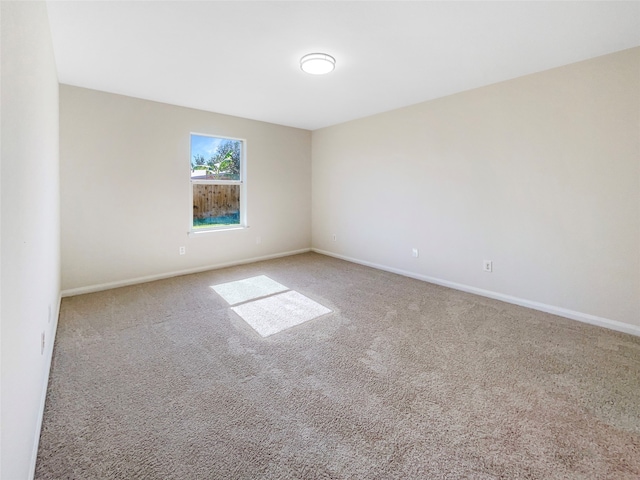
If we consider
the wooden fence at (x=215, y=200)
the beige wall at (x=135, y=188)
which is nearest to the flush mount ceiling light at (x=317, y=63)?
the beige wall at (x=135, y=188)

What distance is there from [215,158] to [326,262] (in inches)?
93.9

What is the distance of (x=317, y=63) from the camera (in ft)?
8.66

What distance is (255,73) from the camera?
301 centimetres

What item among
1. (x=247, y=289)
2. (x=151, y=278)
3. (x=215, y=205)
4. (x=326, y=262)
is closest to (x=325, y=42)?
(x=247, y=289)

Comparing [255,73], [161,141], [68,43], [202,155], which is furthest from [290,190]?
[68,43]

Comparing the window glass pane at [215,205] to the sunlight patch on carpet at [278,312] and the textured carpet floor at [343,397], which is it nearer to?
the textured carpet floor at [343,397]

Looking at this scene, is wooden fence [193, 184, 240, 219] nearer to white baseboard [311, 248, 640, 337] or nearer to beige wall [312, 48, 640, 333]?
beige wall [312, 48, 640, 333]

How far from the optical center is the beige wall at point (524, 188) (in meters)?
2.59

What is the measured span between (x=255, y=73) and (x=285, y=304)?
7.72 feet

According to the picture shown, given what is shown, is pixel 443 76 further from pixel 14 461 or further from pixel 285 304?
pixel 14 461

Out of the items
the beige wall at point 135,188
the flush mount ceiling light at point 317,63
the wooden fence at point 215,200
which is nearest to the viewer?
the flush mount ceiling light at point 317,63

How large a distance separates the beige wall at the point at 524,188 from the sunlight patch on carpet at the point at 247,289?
1766 mm

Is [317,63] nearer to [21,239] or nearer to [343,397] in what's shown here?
[21,239]

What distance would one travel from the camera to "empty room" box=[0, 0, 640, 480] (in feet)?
4.67
